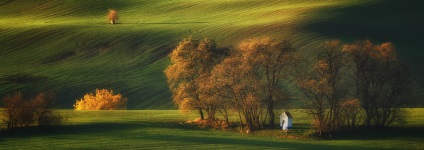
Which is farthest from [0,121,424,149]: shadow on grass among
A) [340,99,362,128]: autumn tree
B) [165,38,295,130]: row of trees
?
[165,38,295,130]: row of trees

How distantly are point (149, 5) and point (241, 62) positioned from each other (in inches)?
3760

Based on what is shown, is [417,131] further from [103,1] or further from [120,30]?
[103,1]

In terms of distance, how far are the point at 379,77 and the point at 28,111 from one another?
3181 centimetres

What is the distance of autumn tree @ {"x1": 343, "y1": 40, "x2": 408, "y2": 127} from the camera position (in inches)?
2418

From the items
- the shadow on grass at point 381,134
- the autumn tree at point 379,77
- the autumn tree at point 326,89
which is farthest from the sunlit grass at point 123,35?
the shadow on grass at point 381,134

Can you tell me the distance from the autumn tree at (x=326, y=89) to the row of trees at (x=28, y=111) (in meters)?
22.4

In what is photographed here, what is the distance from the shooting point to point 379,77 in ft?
204

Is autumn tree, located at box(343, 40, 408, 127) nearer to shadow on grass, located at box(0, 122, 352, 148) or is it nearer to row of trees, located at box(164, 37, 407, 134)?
row of trees, located at box(164, 37, 407, 134)

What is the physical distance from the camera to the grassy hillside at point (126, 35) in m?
97.5

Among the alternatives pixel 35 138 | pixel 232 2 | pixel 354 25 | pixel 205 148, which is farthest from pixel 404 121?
pixel 232 2

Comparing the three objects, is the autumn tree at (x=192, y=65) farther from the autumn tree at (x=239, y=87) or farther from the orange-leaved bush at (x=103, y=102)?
the orange-leaved bush at (x=103, y=102)

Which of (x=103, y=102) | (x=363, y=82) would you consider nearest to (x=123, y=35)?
(x=103, y=102)

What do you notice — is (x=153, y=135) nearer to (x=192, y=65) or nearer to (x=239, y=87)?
(x=239, y=87)

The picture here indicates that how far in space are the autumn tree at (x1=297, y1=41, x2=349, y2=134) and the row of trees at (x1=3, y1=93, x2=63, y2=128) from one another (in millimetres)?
22432
